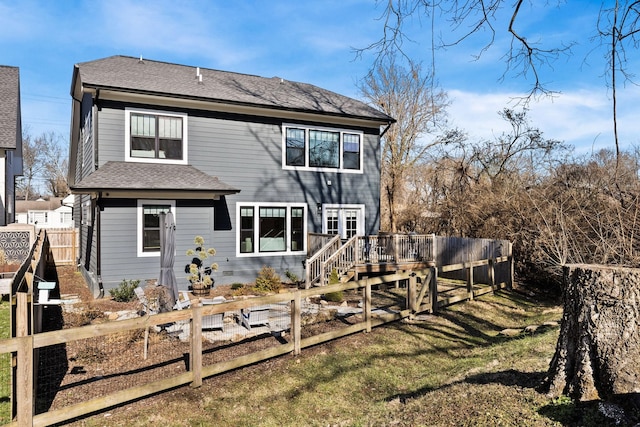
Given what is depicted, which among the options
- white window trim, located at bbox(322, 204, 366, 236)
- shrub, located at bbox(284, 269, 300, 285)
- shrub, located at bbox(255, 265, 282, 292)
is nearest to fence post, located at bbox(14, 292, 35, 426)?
shrub, located at bbox(255, 265, 282, 292)

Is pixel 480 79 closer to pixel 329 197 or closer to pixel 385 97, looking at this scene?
pixel 329 197

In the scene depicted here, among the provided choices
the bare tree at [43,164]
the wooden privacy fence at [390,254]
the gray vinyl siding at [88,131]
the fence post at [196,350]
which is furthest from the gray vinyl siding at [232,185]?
the bare tree at [43,164]

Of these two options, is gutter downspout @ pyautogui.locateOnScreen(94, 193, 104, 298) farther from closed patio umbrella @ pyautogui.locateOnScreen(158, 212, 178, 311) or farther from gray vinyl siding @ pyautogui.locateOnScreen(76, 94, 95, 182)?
closed patio umbrella @ pyautogui.locateOnScreen(158, 212, 178, 311)

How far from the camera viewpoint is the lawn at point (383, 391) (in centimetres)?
355

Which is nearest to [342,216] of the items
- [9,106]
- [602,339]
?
[602,339]

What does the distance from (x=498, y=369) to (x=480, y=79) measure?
25.1 feet

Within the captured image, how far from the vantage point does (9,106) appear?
16.3 m

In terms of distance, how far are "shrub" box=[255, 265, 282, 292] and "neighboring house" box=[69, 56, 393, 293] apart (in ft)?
2.13

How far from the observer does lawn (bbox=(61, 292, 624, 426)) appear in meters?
3.55

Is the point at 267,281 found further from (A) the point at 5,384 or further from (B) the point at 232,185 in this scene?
(A) the point at 5,384

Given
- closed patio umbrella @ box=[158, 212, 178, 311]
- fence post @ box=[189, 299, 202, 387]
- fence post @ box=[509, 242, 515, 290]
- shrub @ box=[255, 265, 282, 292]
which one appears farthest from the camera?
fence post @ box=[509, 242, 515, 290]

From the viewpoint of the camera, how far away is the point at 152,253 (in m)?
12.1

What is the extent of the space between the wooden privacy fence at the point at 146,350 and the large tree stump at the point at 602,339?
12.3ft

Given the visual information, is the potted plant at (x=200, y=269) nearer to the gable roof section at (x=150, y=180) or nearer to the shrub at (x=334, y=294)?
the gable roof section at (x=150, y=180)
